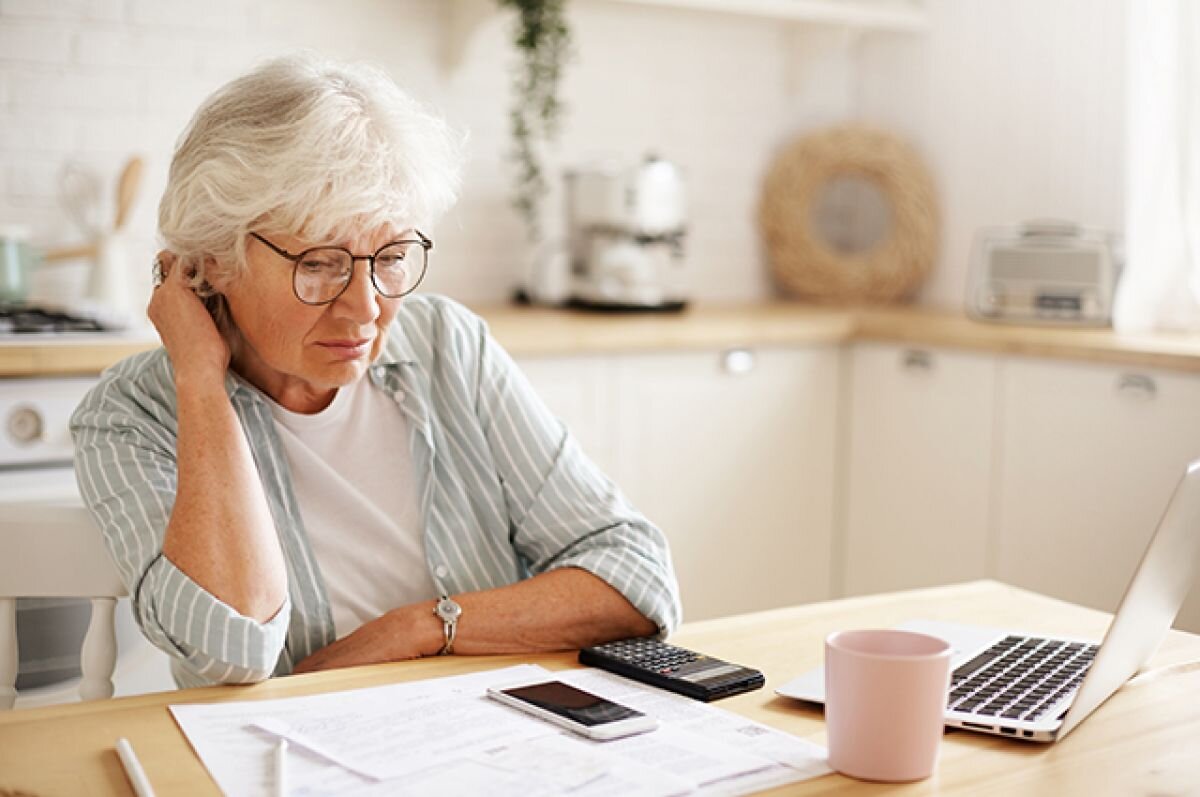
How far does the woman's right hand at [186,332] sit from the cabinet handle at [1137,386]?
1880 mm

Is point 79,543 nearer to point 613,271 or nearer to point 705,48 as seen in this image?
point 613,271

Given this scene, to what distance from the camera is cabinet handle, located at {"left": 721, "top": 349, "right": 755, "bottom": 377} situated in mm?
3125

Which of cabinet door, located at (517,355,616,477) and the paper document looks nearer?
the paper document

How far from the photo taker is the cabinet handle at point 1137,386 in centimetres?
269

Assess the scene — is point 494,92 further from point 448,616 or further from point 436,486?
point 448,616

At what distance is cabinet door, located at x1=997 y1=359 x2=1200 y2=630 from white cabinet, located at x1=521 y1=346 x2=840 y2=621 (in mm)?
491

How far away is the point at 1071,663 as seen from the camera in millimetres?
1224

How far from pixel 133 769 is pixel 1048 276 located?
8.57ft

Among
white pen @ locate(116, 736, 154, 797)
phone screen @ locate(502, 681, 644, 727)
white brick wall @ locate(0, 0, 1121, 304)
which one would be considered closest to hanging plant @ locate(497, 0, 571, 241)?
white brick wall @ locate(0, 0, 1121, 304)

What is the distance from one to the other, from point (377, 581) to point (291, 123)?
510 mm

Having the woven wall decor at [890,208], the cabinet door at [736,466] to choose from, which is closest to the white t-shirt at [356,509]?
the cabinet door at [736,466]

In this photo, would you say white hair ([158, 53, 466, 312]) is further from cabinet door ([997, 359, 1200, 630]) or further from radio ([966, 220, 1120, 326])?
radio ([966, 220, 1120, 326])

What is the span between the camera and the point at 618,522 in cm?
153

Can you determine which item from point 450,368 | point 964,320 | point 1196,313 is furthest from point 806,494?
point 450,368
